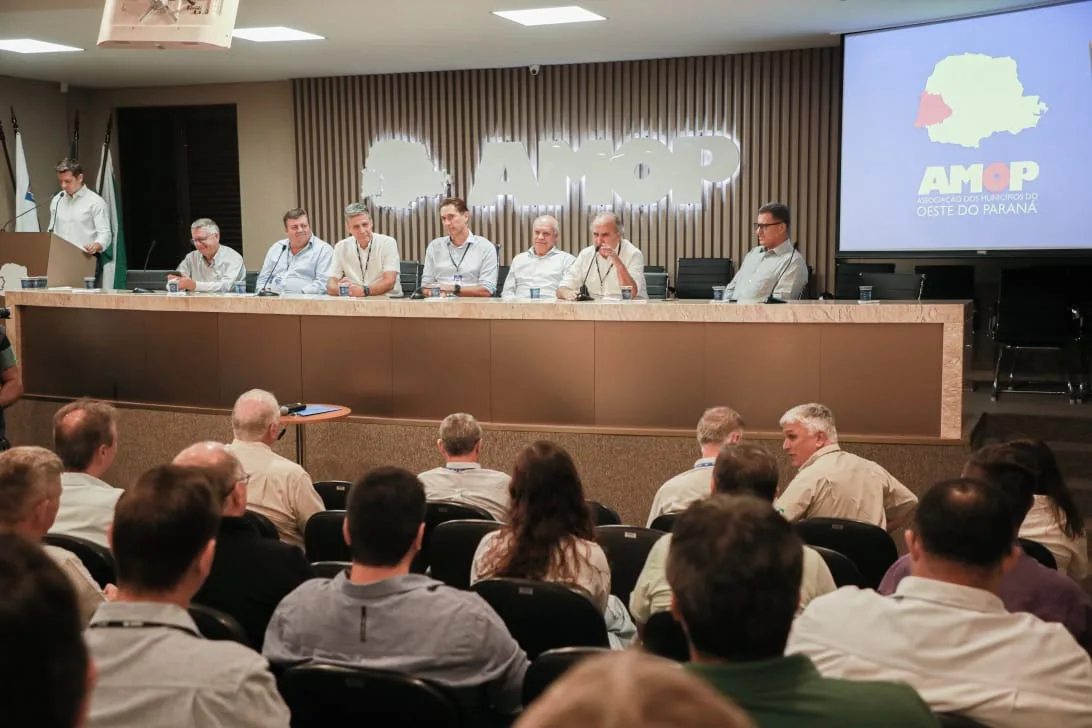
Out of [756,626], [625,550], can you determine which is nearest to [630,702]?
[756,626]

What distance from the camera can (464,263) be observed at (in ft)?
26.2

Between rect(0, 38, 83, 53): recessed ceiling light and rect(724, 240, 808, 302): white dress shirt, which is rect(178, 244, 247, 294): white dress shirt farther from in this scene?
rect(724, 240, 808, 302): white dress shirt

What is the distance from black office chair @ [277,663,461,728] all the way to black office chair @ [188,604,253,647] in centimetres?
22

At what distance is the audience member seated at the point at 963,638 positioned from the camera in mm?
1960

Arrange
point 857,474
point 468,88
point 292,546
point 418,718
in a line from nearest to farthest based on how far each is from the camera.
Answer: point 418,718 < point 292,546 < point 857,474 < point 468,88

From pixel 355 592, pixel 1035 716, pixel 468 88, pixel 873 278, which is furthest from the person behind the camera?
pixel 468 88

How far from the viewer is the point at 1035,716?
6.38 ft

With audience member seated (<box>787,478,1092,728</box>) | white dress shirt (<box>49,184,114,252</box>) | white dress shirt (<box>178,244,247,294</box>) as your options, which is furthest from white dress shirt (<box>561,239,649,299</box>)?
audience member seated (<box>787,478,1092,728</box>)

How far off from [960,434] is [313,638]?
4.24 metres

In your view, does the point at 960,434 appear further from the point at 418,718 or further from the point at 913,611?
the point at 418,718

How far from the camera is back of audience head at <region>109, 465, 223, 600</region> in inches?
81.9

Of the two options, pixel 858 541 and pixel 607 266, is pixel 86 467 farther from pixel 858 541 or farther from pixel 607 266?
pixel 607 266

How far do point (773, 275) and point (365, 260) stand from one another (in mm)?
3005

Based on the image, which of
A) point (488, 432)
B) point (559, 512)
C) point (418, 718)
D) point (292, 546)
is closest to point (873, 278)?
point (488, 432)
